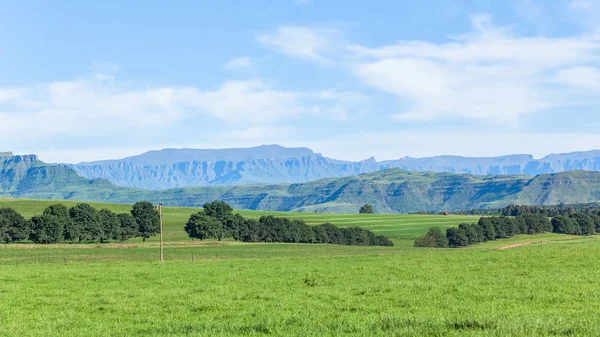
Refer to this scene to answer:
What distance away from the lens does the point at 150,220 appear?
5463 inches

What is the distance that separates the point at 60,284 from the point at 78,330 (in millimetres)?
18977

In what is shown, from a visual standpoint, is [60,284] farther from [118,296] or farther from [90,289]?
[118,296]

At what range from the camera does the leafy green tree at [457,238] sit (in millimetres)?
163375

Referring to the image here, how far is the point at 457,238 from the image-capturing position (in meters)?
165

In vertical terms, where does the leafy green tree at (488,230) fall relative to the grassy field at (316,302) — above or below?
below

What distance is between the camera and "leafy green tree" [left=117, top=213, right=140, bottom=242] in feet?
438

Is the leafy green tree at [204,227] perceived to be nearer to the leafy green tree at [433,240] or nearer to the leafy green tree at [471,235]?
the leafy green tree at [433,240]

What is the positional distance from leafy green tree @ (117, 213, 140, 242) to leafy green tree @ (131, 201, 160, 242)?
1.73m

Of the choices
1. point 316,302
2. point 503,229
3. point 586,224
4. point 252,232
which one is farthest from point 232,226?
point 316,302

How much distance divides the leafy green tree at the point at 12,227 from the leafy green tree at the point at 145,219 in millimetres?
25570

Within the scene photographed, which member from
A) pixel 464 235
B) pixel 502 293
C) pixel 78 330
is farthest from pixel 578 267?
pixel 464 235

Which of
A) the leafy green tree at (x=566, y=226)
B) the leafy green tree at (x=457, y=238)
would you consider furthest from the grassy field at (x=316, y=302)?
the leafy green tree at (x=566, y=226)

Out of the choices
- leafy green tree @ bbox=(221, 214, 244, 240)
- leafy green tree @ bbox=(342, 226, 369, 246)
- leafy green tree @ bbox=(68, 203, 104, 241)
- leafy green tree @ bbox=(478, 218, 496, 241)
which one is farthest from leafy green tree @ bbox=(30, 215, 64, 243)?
leafy green tree @ bbox=(478, 218, 496, 241)

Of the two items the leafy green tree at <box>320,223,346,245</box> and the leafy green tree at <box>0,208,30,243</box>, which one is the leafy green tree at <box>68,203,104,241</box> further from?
the leafy green tree at <box>320,223,346,245</box>
